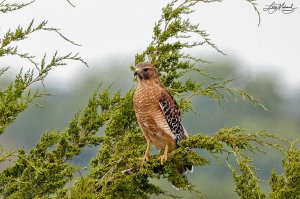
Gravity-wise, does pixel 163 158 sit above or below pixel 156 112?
below

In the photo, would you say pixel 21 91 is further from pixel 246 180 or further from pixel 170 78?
pixel 246 180

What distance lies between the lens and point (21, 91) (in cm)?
725

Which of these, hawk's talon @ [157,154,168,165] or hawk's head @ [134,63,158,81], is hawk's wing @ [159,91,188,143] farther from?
hawk's talon @ [157,154,168,165]

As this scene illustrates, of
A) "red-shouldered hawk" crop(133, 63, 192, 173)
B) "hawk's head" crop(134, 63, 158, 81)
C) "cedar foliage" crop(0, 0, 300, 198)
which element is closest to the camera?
"cedar foliage" crop(0, 0, 300, 198)

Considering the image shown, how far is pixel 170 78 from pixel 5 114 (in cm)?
179

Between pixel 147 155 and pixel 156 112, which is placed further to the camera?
pixel 156 112

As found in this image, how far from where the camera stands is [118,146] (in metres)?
7.53

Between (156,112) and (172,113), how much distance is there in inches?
7.5

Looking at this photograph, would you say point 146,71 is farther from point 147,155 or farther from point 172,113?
point 147,155

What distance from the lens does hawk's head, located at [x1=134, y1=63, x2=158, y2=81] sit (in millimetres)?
7973

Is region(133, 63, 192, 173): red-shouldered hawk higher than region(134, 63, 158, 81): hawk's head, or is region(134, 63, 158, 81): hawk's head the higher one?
region(134, 63, 158, 81): hawk's head

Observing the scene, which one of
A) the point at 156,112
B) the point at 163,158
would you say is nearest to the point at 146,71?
the point at 156,112

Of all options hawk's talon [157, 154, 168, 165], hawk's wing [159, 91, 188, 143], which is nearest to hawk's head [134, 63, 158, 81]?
hawk's wing [159, 91, 188, 143]

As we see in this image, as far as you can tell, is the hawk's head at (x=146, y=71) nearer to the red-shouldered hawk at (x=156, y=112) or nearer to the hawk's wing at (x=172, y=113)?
the red-shouldered hawk at (x=156, y=112)
